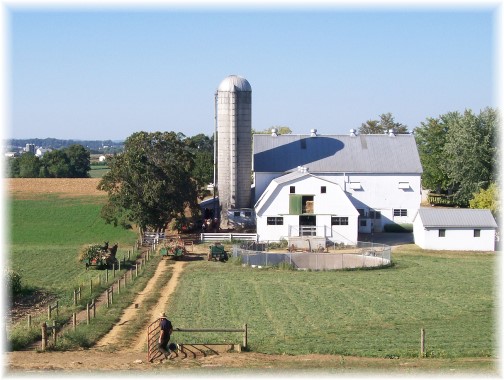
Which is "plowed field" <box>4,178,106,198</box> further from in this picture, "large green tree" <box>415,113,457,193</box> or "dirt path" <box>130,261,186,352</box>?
"dirt path" <box>130,261,186,352</box>

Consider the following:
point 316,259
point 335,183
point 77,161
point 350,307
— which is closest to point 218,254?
point 316,259

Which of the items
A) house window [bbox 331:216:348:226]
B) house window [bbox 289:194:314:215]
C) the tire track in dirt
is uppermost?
house window [bbox 289:194:314:215]

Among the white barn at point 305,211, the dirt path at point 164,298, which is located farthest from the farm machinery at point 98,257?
the white barn at point 305,211

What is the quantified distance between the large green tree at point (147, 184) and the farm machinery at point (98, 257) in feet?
30.5

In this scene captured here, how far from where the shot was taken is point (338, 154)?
63.7 meters

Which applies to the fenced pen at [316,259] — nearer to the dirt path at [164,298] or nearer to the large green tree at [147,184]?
the dirt path at [164,298]

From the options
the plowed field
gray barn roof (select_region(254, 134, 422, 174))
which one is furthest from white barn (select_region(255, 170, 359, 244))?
the plowed field

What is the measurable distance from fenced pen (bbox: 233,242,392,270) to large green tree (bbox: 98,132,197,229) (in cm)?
887

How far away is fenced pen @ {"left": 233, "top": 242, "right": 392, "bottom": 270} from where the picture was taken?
46438mm

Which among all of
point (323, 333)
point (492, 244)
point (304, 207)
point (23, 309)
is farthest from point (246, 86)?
point (323, 333)

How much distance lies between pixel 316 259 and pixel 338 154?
58.9 ft

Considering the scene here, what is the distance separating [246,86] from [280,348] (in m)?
39.6

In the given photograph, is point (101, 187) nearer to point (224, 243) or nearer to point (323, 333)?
point (224, 243)

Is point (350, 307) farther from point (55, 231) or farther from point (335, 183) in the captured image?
point (55, 231)
